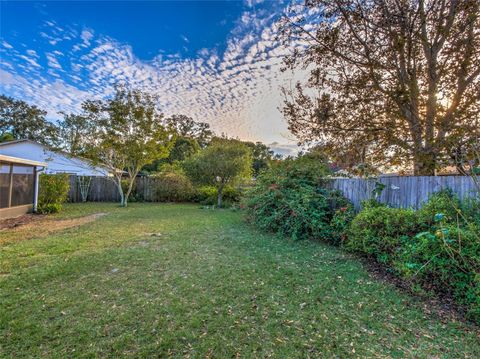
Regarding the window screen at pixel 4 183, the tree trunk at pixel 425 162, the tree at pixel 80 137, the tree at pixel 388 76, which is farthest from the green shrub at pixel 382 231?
the tree at pixel 80 137

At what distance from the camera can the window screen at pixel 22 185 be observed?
8.05 m

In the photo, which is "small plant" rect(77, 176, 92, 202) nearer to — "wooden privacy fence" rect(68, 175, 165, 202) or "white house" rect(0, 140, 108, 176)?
"wooden privacy fence" rect(68, 175, 165, 202)

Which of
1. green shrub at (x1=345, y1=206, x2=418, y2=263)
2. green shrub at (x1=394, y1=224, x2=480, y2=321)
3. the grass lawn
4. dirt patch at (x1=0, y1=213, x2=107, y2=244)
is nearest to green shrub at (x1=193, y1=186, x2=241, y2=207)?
dirt patch at (x1=0, y1=213, x2=107, y2=244)

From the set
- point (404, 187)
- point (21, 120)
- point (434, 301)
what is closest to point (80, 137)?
point (404, 187)

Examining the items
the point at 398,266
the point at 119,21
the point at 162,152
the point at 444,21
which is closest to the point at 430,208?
the point at 398,266

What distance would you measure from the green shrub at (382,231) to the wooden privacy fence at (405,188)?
69 centimetres

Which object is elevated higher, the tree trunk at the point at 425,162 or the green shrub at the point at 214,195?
the tree trunk at the point at 425,162

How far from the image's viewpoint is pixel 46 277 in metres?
3.25

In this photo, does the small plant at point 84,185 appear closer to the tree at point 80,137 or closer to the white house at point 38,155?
the white house at point 38,155

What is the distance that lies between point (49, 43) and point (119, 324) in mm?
8613

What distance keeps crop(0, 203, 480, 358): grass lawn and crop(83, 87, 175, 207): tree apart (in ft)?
25.1

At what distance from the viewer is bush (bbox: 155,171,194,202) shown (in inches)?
561

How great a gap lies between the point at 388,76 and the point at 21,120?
106 feet

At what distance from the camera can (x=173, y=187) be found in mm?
14250
